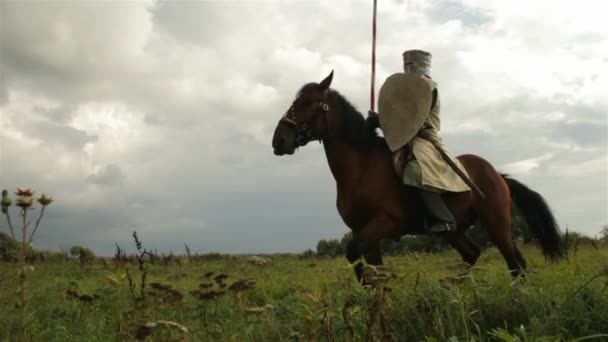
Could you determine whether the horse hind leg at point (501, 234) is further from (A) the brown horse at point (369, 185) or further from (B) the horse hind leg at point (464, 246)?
(B) the horse hind leg at point (464, 246)

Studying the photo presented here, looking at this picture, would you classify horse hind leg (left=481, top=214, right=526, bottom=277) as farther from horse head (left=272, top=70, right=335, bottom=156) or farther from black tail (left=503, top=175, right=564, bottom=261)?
horse head (left=272, top=70, right=335, bottom=156)

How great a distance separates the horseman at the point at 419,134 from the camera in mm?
6426

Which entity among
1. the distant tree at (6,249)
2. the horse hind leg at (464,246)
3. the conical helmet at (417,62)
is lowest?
the distant tree at (6,249)

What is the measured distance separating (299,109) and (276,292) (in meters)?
2.36

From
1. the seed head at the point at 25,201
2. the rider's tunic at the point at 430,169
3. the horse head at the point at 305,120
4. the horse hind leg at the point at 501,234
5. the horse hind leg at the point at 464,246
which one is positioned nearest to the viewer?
the seed head at the point at 25,201

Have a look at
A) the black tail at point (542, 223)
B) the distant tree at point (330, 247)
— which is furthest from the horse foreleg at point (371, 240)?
the distant tree at point (330, 247)

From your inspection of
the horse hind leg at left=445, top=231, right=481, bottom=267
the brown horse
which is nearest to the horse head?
the brown horse

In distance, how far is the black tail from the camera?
778 cm

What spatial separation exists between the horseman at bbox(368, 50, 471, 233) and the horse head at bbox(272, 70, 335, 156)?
747mm

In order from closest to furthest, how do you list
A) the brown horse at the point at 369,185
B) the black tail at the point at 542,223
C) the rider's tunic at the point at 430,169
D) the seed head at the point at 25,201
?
the seed head at the point at 25,201 → the brown horse at the point at 369,185 → the rider's tunic at the point at 430,169 → the black tail at the point at 542,223

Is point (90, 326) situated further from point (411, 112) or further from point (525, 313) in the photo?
point (411, 112)

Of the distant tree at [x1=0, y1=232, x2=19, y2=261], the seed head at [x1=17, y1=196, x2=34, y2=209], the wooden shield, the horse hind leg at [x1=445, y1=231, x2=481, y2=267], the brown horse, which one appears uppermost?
the wooden shield

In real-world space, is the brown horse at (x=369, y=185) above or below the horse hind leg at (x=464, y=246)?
above

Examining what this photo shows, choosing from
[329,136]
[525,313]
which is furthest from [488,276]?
[329,136]
